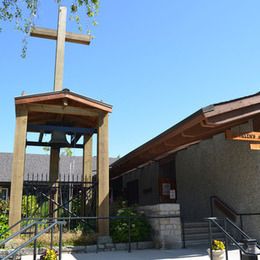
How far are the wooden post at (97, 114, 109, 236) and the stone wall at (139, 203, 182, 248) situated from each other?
1.33 m

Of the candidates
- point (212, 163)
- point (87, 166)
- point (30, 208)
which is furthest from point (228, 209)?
point (30, 208)

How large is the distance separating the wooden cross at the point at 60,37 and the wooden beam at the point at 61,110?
606 millimetres

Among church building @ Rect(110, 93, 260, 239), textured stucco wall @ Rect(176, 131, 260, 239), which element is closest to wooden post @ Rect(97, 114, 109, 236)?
church building @ Rect(110, 93, 260, 239)

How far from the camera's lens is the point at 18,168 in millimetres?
8648

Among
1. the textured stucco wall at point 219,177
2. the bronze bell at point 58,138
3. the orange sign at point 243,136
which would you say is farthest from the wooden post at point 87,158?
the orange sign at point 243,136

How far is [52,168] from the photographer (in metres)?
10.9

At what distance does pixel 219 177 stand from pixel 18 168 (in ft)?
20.2

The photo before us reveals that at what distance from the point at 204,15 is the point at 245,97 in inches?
101

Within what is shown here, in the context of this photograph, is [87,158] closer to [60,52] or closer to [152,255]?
[60,52]

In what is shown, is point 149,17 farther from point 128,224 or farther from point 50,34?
point 128,224

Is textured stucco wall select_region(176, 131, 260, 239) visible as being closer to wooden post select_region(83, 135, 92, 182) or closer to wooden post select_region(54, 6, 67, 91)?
wooden post select_region(83, 135, 92, 182)

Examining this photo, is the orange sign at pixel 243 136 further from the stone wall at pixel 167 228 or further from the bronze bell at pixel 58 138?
the bronze bell at pixel 58 138

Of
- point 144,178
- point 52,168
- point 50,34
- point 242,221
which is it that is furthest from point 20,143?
point 144,178

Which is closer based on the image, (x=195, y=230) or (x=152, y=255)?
(x=152, y=255)
